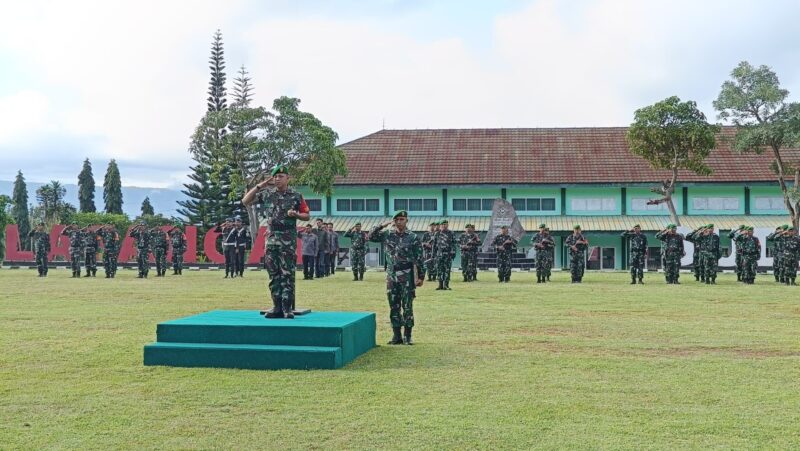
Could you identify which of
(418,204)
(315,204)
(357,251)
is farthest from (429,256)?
(315,204)

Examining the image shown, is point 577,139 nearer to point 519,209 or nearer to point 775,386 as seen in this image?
point 519,209

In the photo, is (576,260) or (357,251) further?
Result: (357,251)

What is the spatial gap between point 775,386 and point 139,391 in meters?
5.89

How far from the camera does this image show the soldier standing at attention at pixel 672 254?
25516mm

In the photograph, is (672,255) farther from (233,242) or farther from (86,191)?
(86,191)

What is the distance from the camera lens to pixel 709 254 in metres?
25.9

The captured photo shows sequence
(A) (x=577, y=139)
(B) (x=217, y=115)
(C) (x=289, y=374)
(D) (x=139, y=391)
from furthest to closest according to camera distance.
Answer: (A) (x=577, y=139) → (B) (x=217, y=115) → (C) (x=289, y=374) → (D) (x=139, y=391)

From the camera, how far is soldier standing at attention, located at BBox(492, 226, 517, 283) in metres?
26.0

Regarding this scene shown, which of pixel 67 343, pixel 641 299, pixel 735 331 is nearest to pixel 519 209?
pixel 641 299

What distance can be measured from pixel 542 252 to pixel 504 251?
1257mm

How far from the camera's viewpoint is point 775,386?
8078 mm

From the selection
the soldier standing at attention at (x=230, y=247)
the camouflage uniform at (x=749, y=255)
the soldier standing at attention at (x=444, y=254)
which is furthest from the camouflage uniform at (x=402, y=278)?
the soldier standing at attention at (x=230, y=247)

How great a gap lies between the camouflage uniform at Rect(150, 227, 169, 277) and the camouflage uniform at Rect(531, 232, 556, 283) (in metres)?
12.4

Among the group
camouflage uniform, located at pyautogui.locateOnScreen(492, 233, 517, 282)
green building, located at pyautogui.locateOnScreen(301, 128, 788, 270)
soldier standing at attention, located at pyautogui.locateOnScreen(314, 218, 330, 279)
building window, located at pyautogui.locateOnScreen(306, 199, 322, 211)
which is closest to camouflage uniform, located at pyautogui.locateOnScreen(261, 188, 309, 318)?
camouflage uniform, located at pyautogui.locateOnScreen(492, 233, 517, 282)
